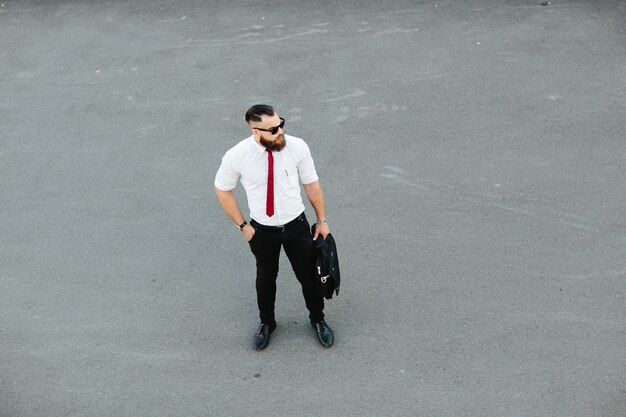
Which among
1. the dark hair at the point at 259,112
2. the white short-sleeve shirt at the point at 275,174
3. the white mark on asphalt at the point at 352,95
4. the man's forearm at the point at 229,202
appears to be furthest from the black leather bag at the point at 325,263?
the white mark on asphalt at the point at 352,95

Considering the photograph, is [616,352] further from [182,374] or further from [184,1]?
[184,1]

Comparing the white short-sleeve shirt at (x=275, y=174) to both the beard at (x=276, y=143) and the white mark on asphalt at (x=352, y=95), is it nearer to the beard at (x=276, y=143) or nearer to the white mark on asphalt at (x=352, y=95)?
the beard at (x=276, y=143)

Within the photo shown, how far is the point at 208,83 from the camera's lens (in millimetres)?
8109

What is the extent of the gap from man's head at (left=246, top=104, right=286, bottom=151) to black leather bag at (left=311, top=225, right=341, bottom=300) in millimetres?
873

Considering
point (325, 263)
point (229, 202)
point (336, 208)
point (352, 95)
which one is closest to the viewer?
point (229, 202)

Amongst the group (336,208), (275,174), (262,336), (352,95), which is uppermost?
(275,174)

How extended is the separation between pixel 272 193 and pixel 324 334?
1.37 m

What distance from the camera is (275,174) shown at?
462 cm

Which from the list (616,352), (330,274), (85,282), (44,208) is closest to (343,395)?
(330,274)

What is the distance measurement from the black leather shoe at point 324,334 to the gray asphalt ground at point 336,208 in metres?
0.07

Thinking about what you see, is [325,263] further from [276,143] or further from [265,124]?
[265,124]

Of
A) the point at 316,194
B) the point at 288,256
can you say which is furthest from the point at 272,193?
the point at 288,256

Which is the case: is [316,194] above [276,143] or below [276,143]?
below

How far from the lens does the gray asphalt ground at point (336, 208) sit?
5250mm
